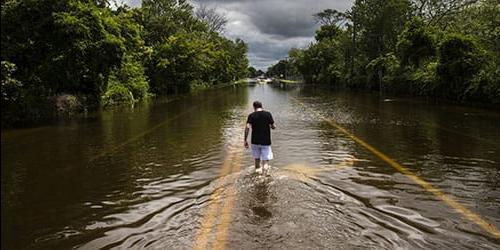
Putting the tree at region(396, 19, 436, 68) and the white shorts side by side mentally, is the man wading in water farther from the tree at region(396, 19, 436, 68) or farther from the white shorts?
the tree at region(396, 19, 436, 68)

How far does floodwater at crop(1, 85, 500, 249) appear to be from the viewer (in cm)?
647

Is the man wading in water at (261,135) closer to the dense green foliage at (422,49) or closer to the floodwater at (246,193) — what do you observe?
the floodwater at (246,193)

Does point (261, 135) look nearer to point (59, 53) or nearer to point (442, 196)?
point (442, 196)

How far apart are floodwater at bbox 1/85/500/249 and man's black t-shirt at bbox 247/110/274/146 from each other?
75cm

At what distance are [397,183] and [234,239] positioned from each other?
4.64 m

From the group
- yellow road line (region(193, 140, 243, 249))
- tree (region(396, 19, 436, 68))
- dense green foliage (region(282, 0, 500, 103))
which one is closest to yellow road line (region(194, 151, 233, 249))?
yellow road line (region(193, 140, 243, 249))

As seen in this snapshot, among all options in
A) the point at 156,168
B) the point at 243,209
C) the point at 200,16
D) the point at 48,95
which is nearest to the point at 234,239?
the point at 243,209

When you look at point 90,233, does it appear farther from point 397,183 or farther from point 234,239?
point 397,183

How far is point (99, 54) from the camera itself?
27922 millimetres

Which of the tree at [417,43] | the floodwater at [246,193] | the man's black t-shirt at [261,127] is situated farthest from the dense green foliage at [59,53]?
the tree at [417,43]

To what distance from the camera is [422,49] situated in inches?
1711

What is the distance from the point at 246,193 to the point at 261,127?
175cm

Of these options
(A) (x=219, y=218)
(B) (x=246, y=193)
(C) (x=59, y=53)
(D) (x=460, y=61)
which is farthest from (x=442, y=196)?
(D) (x=460, y=61)

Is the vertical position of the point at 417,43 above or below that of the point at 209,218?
above
